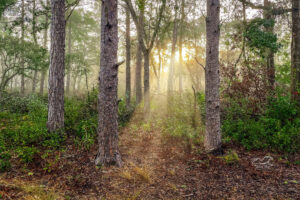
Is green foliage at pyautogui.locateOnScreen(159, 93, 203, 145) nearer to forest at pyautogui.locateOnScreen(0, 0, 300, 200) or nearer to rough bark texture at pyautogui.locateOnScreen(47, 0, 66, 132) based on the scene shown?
forest at pyautogui.locateOnScreen(0, 0, 300, 200)

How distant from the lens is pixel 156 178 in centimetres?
422

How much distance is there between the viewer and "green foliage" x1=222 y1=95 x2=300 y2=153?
534 centimetres

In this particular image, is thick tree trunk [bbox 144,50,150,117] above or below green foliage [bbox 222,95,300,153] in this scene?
above

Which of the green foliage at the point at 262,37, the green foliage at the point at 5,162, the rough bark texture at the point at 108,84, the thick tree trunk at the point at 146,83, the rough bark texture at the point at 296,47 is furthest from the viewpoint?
the thick tree trunk at the point at 146,83

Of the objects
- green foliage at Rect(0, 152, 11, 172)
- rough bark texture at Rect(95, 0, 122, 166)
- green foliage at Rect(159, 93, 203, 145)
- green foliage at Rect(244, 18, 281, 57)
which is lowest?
green foliage at Rect(0, 152, 11, 172)

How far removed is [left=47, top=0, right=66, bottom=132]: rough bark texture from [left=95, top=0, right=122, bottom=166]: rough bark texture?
2.70 metres

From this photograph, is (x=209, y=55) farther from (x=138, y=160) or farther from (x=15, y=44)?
(x=15, y=44)

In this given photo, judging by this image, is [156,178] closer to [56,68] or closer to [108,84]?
[108,84]

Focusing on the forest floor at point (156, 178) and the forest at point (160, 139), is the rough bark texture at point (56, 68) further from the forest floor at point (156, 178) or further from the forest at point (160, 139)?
the forest floor at point (156, 178)

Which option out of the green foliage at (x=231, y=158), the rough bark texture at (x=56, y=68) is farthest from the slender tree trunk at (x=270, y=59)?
the rough bark texture at (x=56, y=68)

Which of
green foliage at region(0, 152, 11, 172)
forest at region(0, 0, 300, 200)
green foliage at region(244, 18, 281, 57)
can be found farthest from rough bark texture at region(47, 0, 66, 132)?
green foliage at region(244, 18, 281, 57)

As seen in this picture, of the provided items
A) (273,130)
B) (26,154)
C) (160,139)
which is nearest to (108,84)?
(26,154)

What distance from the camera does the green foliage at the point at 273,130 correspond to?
17.5 feet

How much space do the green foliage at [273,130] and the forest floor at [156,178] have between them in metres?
0.43
